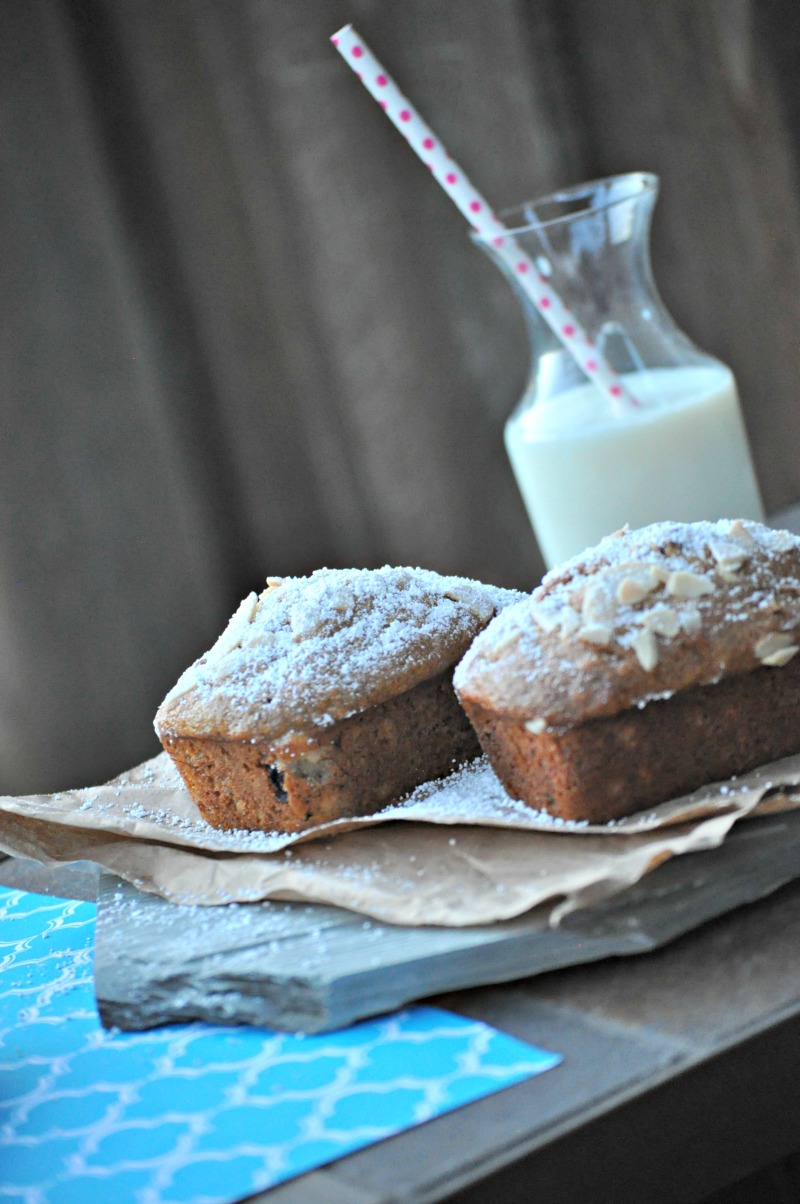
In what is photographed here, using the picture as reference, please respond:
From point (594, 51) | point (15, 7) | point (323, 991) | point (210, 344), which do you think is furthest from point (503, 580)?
point (323, 991)

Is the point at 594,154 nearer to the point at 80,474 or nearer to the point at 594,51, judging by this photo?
the point at 594,51

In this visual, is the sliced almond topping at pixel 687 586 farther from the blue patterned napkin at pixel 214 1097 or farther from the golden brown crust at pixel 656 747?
the blue patterned napkin at pixel 214 1097

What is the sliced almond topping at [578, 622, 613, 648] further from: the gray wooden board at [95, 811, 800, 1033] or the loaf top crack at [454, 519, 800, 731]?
the gray wooden board at [95, 811, 800, 1033]

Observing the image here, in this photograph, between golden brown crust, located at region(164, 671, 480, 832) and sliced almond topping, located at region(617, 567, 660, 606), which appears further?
golden brown crust, located at region(164, 671, 480, 832)

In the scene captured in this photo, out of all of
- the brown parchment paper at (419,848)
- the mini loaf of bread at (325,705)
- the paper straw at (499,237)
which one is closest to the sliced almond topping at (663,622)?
→ the brown parchment paper at (419,848)

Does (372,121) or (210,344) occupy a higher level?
(372,121)

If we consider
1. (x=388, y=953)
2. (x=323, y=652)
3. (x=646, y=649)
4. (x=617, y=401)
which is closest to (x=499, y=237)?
(x=617, y=401)

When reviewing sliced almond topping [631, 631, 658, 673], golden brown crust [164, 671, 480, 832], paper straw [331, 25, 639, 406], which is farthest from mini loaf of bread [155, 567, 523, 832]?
paper straw [331, 25, 639, 406]
